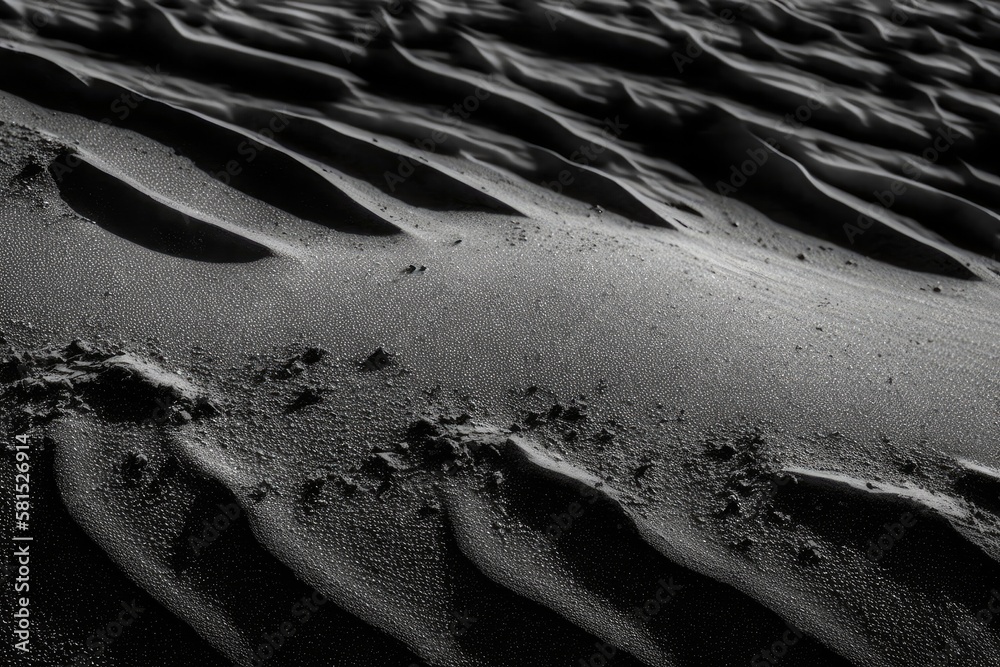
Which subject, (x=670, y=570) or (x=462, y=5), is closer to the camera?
(x=670, y=570)

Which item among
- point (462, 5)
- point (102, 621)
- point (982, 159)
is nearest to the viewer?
point (102, 621)

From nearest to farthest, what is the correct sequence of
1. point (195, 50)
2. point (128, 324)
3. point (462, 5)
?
point (128, 324) < point (195, 50) < point (462, 5)

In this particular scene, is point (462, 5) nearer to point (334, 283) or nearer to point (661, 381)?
point (334, 283)

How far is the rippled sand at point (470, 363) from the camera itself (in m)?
1.38

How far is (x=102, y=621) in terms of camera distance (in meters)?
1.29

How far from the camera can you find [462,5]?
3.70 meters

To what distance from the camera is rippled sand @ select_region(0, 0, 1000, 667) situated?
4.52 feet

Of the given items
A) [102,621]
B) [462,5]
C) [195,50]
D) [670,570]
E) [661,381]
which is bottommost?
[102,621]

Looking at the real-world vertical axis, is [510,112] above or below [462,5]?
below

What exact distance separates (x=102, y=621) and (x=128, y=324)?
0.72m

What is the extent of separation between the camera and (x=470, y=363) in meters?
1.82

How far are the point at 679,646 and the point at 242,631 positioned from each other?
74 centimetres

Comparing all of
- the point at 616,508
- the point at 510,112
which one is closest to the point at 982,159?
the point at 510,112

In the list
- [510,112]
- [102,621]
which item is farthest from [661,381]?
[510,112]
